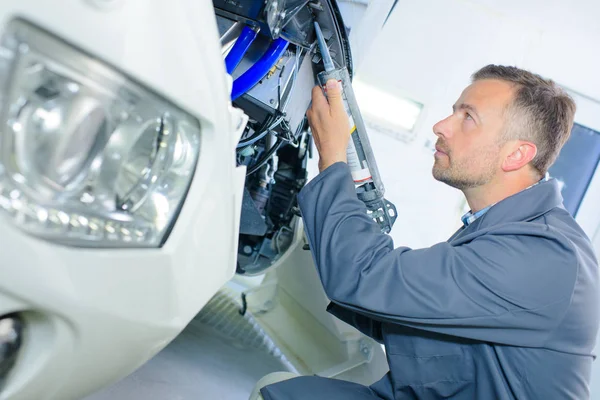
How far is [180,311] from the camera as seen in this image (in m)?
0.52

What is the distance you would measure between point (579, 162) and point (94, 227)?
294 cm

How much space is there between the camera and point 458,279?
32.3 inches

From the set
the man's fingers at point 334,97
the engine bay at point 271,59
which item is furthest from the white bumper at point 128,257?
the man's fingers at point 334,97

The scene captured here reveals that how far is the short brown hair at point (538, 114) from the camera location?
1.07 m

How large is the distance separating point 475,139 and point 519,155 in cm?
11

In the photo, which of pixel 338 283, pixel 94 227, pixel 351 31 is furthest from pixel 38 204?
pixel 351 31

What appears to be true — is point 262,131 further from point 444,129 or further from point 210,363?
point 210,363

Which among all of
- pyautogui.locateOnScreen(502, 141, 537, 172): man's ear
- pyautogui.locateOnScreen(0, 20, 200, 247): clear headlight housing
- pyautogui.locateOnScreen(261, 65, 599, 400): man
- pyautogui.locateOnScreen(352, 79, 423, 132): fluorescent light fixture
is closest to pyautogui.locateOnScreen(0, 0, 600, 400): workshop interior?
pyautogui.locateOnScreen(0, 20, 200, 247): clear headlight housing

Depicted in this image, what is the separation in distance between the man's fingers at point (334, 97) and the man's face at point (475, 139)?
10.5 inches

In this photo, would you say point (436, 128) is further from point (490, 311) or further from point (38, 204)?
point (38, 204)

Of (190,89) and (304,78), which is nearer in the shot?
(190,89)

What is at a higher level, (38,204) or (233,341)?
(38,204)

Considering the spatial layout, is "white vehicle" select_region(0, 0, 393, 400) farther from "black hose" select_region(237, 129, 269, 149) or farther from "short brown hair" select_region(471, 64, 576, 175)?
"short brown hair" select_region(471, 64, 576, 175)

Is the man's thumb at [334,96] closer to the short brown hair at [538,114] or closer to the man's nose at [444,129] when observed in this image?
the man's nose at [444,129]
